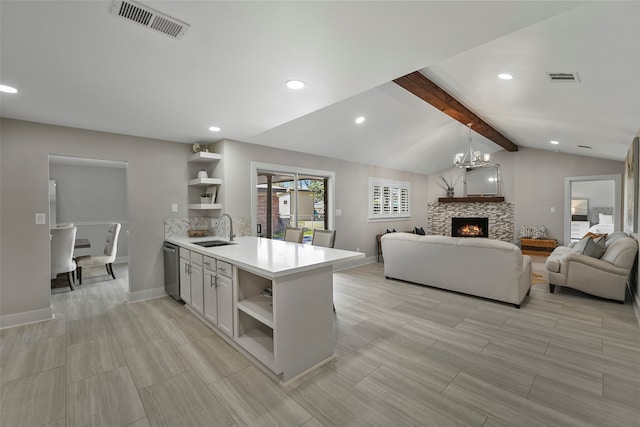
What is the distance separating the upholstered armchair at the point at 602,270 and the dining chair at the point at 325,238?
332 centimetres

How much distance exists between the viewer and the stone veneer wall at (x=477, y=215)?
7.88 meters

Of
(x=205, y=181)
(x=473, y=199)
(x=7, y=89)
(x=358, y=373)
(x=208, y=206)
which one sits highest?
(x=7, y=89)

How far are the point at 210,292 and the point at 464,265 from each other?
3.36 metres

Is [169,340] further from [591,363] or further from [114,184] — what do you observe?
[114,184]

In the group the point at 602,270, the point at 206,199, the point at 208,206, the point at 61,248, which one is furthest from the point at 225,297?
the point at 602,270

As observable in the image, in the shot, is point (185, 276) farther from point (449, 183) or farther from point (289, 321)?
point (449, 183)

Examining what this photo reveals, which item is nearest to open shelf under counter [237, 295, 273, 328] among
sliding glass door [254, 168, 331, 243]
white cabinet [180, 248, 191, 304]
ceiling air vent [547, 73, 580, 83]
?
white cabinet [180, 248, 191, 304]

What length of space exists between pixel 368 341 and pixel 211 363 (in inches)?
56.5

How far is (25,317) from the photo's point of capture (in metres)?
3.17

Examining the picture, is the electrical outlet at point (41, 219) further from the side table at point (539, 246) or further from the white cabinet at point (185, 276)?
the side table at point (539, 246)

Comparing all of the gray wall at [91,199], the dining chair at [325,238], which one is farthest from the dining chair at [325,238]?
the gray wall at [91,199]

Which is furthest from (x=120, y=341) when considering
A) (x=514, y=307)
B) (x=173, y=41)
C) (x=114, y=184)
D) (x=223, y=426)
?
(x=114, y=184)

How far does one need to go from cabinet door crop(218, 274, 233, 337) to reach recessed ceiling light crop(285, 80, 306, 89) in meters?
1.80

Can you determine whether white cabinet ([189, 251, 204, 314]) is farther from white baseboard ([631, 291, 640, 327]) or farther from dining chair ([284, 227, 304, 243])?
white baseboard ([631, 291, 640, 327])
